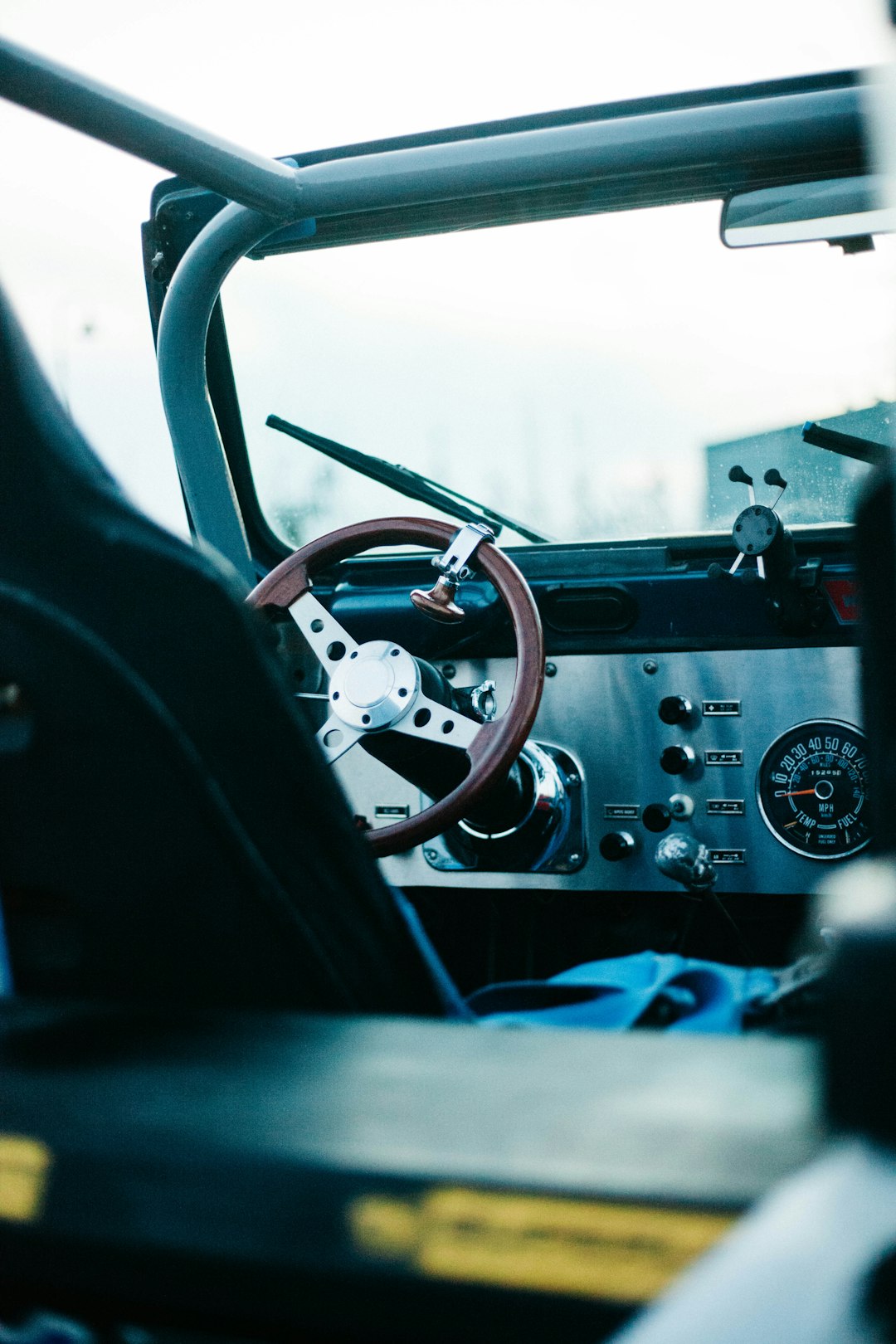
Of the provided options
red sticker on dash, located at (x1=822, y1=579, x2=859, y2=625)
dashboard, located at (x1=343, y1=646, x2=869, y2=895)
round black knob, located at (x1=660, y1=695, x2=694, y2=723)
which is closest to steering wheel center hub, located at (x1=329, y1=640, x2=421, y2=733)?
dashboard, located at (x1=343, y1=646, x2=869, y2=895)

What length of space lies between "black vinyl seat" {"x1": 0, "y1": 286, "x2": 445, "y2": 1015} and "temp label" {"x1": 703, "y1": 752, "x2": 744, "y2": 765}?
5.00 ft

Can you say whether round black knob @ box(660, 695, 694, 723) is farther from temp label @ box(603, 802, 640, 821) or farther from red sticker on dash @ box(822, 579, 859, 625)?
red sticker on dash @ box(822, 579, 859, 625)

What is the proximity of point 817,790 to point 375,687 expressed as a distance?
87cm

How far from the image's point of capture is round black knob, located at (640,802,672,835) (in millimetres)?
2254

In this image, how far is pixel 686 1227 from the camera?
1.61 ft

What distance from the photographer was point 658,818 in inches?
88.8

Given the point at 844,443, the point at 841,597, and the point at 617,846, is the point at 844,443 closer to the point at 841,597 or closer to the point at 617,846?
the point at 841,597

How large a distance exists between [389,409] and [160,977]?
1719mm

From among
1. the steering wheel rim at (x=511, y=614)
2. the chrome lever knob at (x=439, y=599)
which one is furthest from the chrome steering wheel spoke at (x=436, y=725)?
the chrome lever knob at (x=439, y=599)

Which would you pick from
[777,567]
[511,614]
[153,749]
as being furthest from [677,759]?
[153,749]

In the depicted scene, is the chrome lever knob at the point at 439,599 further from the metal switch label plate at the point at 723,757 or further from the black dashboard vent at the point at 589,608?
the metal switch label plate at the point at 723,757

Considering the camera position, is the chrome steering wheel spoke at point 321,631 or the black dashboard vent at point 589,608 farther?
the black dashboard vent at point 589,608

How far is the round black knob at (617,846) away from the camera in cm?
225

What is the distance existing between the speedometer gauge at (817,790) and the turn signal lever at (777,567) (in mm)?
204
